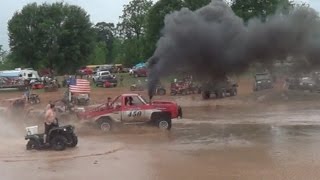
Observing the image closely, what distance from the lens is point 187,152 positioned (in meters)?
19.7

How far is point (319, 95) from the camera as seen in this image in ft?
146

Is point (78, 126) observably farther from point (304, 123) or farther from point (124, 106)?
point (304, 123)

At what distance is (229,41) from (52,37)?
158ft

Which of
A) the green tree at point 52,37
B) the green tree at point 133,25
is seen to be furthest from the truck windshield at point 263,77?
the green tree at point 133,25

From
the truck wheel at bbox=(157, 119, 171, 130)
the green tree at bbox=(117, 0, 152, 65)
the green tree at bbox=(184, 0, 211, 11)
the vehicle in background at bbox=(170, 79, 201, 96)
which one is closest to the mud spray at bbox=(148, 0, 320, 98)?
the truck wheel at bbox=(157, 119, 171, 130)

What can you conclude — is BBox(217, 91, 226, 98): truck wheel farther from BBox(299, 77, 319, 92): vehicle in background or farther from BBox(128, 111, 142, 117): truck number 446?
BBox(128, 111, 142, 117): truck number 446

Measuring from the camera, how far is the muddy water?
51.3 feet

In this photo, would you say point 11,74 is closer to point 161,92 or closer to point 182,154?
point 161,92

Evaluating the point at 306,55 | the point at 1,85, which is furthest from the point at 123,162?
the point at 1,85

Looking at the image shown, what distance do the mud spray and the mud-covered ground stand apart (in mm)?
3138

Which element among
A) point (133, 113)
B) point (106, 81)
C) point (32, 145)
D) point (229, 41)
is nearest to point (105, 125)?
point (133, 113)

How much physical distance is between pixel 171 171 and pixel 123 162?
2.41 meters

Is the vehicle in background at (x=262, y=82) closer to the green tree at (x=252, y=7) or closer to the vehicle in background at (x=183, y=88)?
the vehicle in background at (x=183, y=88)

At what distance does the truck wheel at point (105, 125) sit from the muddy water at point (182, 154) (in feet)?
1.65
